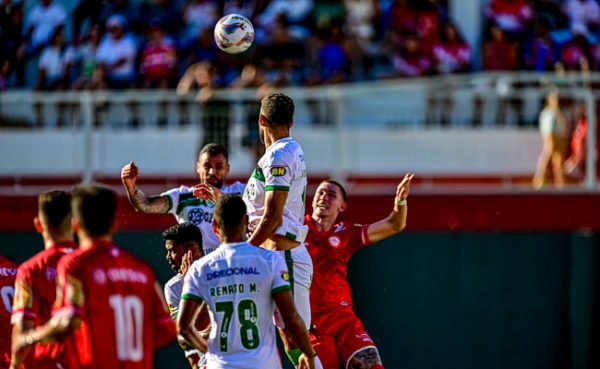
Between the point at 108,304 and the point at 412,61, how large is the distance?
13.2m

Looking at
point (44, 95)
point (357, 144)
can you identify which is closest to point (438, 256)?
point (357, 144)

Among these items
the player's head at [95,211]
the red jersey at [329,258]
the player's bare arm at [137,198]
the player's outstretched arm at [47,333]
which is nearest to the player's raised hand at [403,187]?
the red jersey at [329,258]

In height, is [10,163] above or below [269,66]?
below

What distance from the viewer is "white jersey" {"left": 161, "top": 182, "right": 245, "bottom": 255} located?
1121cm

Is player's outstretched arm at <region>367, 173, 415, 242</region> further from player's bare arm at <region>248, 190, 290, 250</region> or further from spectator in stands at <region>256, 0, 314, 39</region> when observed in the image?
spectator in stands at <region>256, 0, 314, 39</region>

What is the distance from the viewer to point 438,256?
16078 millimetres

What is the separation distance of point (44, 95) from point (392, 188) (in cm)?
492

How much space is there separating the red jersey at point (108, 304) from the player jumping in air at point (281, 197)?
77.2 inches

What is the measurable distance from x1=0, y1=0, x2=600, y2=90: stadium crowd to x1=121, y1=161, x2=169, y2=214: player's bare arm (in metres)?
8.18

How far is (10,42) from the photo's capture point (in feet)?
66.3

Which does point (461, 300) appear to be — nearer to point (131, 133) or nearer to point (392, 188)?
point (392, 188)

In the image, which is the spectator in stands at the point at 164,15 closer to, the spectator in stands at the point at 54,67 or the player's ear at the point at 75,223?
the spectator in stands at the point at 54,67

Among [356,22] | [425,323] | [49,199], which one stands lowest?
[425,323]

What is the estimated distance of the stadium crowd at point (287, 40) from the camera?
1970 centimetres
